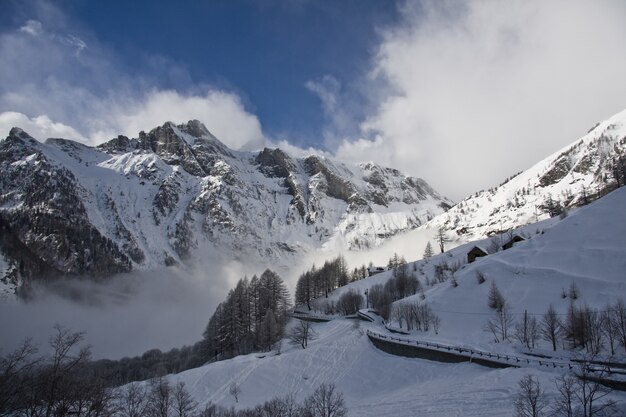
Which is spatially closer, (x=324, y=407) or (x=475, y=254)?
(x=324, y=407)

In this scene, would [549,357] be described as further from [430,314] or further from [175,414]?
[175,414]

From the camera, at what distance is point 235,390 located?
5794cm

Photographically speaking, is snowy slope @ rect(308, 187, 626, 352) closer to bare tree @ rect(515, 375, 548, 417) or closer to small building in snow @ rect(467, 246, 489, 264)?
small building in snow @ rect(467, 246, 489, 264)

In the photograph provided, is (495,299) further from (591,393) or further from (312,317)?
(312,317)

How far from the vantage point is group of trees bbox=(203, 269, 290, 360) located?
9256cm

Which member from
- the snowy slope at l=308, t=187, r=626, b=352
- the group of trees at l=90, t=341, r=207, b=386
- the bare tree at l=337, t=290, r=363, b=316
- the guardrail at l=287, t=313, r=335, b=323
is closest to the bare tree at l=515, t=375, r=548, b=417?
the snowy slope at l=308, t=187, r=626, b=352

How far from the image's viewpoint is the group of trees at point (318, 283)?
454ft

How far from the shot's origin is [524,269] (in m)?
78.4

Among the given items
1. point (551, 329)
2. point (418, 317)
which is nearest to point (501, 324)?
point (551, 329)

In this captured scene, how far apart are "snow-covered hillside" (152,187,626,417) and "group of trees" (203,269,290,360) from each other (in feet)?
35.6

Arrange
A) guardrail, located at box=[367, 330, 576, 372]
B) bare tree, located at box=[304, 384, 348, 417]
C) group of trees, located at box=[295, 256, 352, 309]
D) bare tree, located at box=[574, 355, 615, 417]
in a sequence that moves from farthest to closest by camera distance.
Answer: group of trees, located at box=[295, 256, 352, 309] → guardrail, located at box=[367, 330, 576, 372] → bare tree, located at box=[304, 384, 348, 417] → bare tree, located at box=[574, 355, 615, 417]

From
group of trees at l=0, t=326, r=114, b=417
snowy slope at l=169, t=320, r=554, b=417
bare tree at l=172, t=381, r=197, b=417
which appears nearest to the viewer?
group of trees at l=0, t=326, r=114, b=417

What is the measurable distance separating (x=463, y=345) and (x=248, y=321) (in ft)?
220

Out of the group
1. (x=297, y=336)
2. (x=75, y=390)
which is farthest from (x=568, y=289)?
(x=75, y=390)
